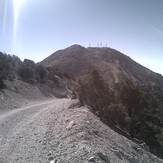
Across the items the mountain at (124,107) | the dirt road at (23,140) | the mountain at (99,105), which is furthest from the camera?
the mountain at (124,107)

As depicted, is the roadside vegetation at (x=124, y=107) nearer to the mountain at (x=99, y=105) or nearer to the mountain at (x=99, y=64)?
the mountain at (x=99, y=105)

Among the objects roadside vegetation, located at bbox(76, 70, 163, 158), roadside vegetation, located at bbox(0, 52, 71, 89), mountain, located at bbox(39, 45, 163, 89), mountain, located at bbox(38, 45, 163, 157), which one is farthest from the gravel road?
mountain, located at bbox(39, 45, 163, 89)

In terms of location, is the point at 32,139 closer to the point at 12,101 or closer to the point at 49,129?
the point at 49,129

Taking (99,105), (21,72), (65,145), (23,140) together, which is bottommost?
(23,140)

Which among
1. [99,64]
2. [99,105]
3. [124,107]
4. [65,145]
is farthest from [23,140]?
[99,64]

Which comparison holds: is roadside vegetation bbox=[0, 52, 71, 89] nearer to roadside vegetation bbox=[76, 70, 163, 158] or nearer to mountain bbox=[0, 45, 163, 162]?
mountain bbox=[0, 45, 163, 162]

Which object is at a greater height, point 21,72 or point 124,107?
point 21,72

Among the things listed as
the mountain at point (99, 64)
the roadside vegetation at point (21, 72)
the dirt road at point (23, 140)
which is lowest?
the dirt road at point (23, 140)

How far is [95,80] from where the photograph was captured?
106 ft

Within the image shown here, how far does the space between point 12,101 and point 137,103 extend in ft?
55.2

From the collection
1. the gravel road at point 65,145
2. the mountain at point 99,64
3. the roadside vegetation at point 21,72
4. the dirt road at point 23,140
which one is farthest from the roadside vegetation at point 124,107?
the mountain at point 99,64

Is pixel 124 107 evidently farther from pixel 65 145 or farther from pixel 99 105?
pixel 65 145

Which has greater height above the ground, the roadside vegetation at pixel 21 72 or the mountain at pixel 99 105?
the roadside vegetation at pixel 21 72

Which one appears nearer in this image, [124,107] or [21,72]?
[124,107]
